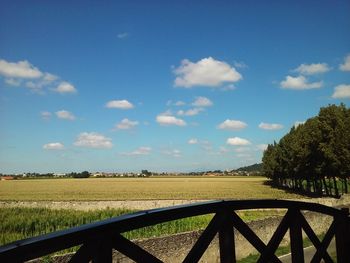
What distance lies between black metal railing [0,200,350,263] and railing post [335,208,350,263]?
0.02 m

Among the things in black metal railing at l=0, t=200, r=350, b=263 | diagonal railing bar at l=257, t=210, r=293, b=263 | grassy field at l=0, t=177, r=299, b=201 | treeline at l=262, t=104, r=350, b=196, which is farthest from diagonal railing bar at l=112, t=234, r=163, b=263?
grassy field at l=0, t=177, r=299, b=201

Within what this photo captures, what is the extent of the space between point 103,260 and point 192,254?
2.47 ft

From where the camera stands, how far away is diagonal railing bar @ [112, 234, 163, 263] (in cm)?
249

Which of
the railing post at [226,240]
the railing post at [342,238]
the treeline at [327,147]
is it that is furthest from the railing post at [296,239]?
the treeline at [327,147]

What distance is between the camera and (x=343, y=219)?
477cm

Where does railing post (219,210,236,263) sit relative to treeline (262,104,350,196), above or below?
below

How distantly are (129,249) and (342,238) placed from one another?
3.06m

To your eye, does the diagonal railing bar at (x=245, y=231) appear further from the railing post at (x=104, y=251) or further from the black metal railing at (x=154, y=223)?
the railing post at (x=104, y=251)

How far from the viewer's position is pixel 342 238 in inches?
186

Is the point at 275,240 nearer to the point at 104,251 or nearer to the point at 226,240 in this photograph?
the point at 226,240

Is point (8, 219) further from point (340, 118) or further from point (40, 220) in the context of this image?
point (340, 118)

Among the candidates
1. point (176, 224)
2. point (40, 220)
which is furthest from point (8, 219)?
point (176, 224)

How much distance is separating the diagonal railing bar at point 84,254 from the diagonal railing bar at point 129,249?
0.14m

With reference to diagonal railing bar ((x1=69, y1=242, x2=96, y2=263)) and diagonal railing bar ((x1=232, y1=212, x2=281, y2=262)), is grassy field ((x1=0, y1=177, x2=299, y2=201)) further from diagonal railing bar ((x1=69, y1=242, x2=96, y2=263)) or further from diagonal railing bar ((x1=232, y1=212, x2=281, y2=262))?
diagonal railing bar ((x1=69, y1=242, x2=96, y2=263))
